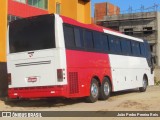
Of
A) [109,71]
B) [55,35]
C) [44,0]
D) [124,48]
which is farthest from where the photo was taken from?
[44,0]

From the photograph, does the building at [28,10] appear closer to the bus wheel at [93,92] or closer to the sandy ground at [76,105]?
the sandy ground at [76,105]

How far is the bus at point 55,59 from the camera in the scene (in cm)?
1664

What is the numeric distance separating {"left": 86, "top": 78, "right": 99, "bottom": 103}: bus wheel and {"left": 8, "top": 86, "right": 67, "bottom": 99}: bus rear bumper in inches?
92.4

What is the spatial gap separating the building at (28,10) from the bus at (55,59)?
5.90 metres

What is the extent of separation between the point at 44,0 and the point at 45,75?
20.1 m

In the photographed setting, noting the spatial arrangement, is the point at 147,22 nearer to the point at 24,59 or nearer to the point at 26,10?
the point at 26,10

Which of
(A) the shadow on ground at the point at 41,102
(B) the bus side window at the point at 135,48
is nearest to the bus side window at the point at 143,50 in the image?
(B) the bus side window at the point at 135,48

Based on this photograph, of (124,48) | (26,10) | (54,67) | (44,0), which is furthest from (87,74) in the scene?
(44,0)

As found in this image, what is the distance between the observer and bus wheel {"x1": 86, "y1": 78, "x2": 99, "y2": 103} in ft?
61.1

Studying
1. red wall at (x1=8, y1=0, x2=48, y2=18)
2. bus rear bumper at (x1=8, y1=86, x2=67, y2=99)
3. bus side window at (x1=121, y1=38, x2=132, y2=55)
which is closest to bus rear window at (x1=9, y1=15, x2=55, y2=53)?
bus rear bumper at (x1=8, y1=86, x2=67, y2=99)

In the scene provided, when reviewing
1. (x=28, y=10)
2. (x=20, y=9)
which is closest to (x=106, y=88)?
(x=20, y=9)

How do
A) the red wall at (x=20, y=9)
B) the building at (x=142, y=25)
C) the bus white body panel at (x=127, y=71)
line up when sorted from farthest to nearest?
1. the building at (x=142, y=25)
2. the red wall at (x=20, y=9)
3. the bus white body panel at (x=127, y=71)

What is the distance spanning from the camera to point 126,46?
23641mm

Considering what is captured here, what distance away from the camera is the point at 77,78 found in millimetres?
17469
